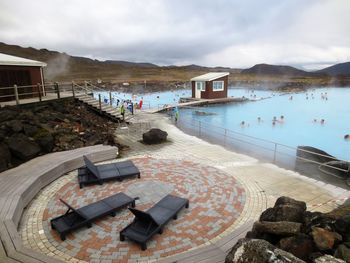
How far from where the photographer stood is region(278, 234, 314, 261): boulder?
9.58ft

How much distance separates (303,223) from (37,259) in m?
4.02

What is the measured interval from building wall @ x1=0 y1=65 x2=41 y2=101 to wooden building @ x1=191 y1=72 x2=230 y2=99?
19067mm

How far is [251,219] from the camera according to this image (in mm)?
5211

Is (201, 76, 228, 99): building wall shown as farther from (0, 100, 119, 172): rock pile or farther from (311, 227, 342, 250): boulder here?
(311, 227, 342, 250): boulder

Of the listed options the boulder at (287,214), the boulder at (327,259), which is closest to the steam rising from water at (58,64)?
the boulder at (287,214)

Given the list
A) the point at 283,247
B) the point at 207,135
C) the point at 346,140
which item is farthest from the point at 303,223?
the point at 346,140

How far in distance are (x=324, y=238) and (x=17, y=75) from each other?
53.4 feet

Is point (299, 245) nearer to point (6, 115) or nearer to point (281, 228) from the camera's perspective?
point (281, 228)

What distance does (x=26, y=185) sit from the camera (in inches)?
238

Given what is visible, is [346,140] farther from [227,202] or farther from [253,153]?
[227,202]

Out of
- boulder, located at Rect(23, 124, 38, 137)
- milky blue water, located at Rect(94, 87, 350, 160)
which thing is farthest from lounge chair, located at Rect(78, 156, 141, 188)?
milky blue water, located at Rect(94, 87, 350, 160)

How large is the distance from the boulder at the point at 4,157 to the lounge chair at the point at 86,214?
363 cm

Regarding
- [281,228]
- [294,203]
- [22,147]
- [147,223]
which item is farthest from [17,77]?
[281,228]

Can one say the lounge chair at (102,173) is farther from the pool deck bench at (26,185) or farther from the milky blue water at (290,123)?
the milky blue water at (290,123)
